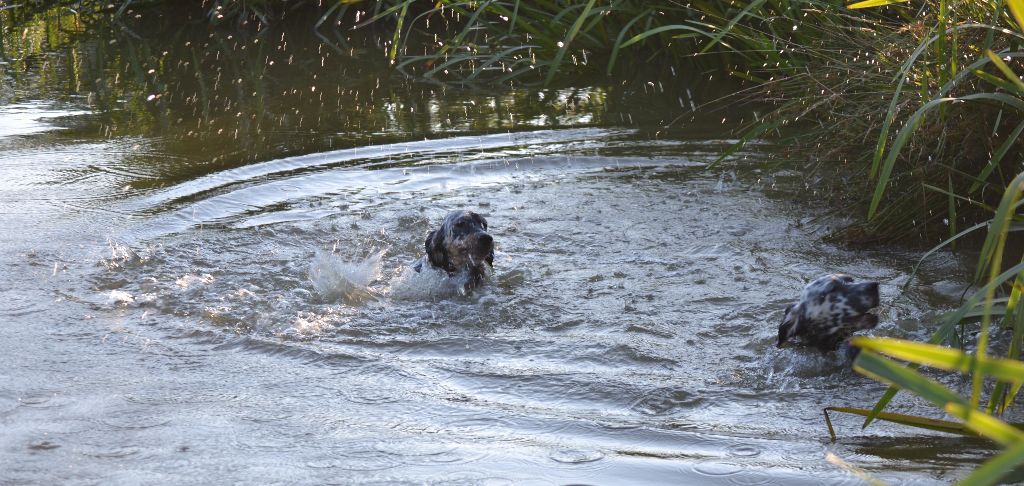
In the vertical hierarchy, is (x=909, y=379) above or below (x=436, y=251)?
above

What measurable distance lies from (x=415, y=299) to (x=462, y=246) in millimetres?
345

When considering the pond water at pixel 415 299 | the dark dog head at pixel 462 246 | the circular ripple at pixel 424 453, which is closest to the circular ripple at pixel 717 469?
the pond water at pixel 415 299

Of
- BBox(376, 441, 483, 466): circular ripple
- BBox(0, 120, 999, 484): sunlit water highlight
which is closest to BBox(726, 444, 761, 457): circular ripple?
BBox(0, 120, 999, 484): sunlit water highlight

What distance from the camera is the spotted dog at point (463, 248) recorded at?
16.8 ft

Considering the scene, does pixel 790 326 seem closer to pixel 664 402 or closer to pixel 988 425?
→ pixel 664 402

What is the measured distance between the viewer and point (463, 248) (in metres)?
5.15

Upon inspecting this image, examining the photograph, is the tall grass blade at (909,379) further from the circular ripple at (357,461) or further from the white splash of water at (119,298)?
the white splash of water at (119,298)

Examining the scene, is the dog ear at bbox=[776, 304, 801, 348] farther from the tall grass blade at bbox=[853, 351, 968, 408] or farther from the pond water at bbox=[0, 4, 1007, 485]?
the tall grass blade at bbox=[853, 351, 968, 408]

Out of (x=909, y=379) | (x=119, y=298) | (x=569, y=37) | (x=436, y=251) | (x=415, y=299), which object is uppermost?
(x=569, y=37)

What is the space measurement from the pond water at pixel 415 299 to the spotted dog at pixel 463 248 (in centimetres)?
12

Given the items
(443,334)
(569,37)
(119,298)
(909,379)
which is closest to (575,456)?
(443,334)

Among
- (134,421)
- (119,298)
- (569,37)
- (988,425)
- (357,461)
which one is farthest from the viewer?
(569,37)

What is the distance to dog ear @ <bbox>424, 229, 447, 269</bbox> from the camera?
5.26m

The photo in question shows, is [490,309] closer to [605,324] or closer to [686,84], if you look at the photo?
[605,324]
